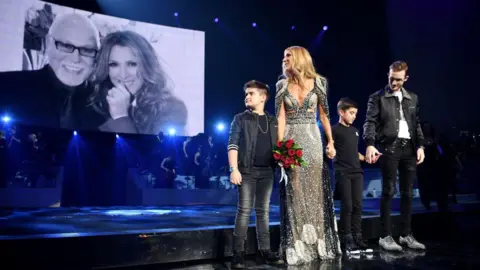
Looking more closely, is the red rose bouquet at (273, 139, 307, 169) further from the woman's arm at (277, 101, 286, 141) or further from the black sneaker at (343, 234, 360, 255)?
the black sneaker at (343, 234, 360, 255)

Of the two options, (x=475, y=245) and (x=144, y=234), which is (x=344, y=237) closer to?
(x=475, y=245)

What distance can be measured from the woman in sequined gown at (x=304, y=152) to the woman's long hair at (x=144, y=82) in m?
6.73

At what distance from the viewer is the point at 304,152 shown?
2.99m

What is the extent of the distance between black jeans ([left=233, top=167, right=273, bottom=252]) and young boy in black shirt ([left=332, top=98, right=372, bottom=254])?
31.6 inches

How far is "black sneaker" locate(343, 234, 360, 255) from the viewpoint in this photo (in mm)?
3340

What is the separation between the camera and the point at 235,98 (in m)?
11.8

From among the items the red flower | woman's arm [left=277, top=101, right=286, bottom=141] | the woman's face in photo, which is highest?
the woman's face in photo

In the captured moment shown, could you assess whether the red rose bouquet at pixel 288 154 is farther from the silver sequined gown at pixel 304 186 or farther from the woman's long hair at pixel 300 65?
the woman's long hair at pixel 300 65

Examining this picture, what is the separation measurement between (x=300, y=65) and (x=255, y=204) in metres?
1.10

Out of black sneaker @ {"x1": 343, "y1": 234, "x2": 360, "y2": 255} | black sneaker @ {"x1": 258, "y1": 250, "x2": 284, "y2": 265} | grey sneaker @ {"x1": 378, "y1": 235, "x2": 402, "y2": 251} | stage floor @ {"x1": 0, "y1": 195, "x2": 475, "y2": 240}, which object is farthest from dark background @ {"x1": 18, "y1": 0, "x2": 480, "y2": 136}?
black sneaker @ {"x1": 258, "y1": 250, "x2": 284, "y2": 265}

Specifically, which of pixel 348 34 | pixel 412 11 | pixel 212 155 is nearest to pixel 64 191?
pixel 212 155

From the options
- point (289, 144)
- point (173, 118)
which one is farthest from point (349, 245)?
point (173, 118)

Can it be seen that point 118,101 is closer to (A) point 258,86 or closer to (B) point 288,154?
(A) point 258,86

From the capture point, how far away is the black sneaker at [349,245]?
3.34 m
